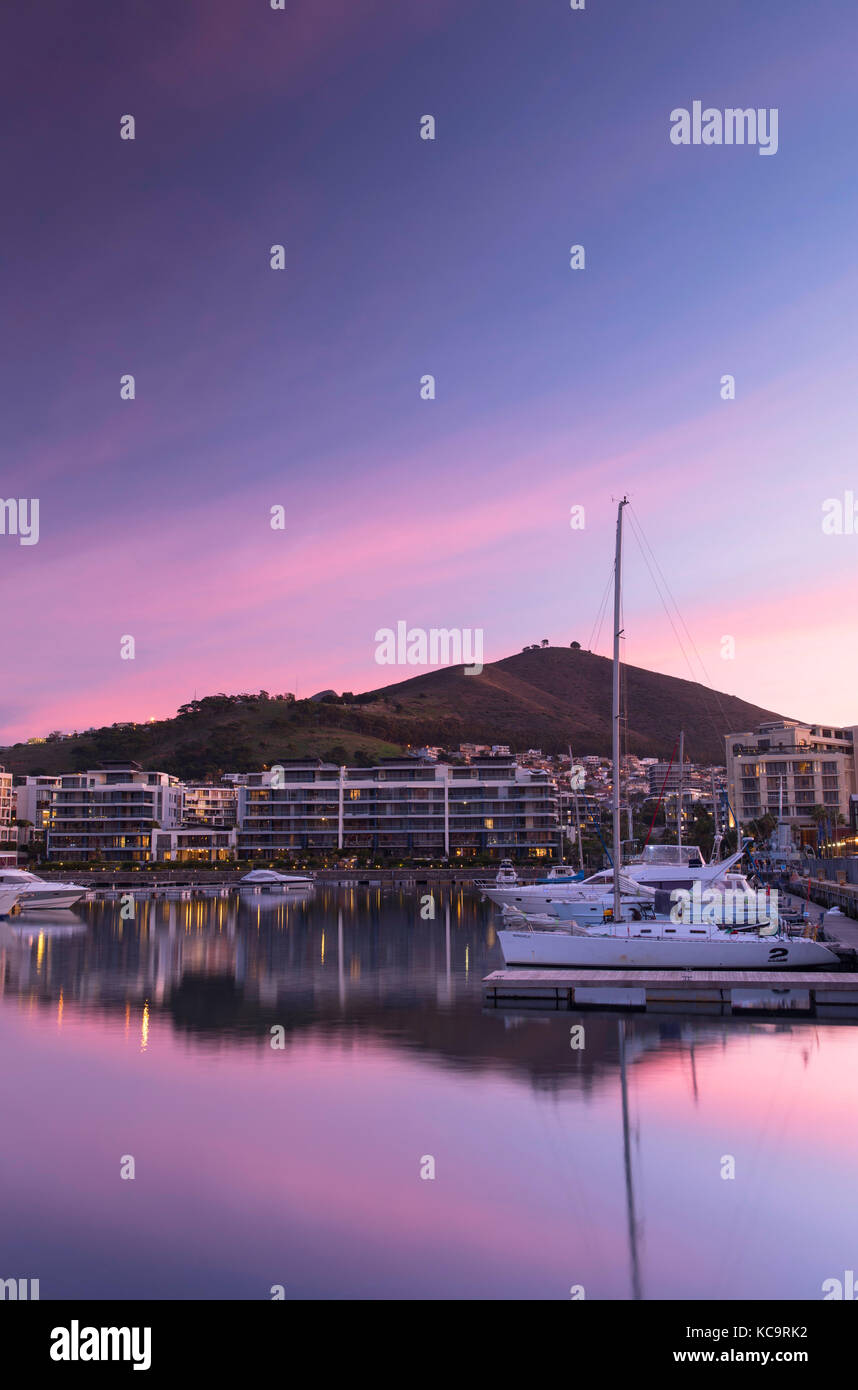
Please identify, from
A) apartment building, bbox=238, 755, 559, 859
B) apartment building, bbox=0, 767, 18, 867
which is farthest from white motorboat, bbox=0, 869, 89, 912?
apartment building, bbox=0, 767, 18, 867

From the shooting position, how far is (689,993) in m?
32.3

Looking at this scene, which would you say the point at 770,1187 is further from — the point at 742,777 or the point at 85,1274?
the point at 742,777

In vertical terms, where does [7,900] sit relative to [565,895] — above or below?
below

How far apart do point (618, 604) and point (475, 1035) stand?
54.7 feet

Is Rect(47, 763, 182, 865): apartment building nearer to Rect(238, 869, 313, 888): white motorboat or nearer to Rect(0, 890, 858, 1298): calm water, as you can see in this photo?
Rect(238, 869, 313, 888): white motorboat

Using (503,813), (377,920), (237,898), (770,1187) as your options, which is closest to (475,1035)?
(770,1187)

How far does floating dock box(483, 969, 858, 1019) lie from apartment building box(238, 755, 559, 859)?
112m

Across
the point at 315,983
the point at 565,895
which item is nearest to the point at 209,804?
the point at 565,895

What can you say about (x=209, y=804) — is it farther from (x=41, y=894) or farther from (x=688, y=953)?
(x=688, y=953)

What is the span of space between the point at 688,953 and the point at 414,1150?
18.3 metres

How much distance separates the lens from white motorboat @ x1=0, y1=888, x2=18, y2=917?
77.8 meters

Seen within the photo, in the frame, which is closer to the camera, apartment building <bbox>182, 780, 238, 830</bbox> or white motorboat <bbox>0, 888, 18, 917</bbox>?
white motorboat <bbox>0, 888, 18, 917</bbox>

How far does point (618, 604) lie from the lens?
39.3 meters

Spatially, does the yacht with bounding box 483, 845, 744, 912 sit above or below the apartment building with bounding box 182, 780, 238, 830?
below
